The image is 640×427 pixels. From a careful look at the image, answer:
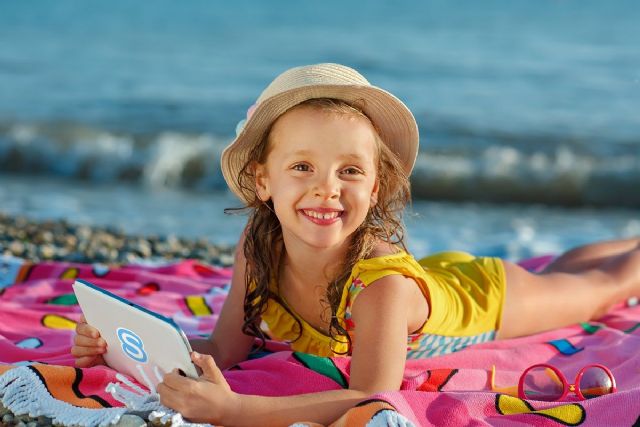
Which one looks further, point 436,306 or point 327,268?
point 436,306

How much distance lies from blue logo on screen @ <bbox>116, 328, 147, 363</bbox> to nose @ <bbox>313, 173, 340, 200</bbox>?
76 cm

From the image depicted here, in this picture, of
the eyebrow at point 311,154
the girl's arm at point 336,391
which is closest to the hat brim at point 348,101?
the eyebrow at point 311,154

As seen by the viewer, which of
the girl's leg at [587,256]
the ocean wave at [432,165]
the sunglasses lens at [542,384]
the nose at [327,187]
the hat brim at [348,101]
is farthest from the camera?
the ocean wave at [432,165]

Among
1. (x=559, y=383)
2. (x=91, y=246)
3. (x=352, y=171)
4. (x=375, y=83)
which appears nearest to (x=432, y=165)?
(x=375, y=83)

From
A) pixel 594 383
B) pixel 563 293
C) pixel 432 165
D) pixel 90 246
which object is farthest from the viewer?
pixel 432 165

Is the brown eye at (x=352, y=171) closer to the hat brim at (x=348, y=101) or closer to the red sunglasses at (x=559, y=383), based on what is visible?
the hat brim at (x=348, y=101)

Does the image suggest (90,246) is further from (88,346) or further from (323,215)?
(323,215)

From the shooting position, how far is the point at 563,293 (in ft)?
14.9

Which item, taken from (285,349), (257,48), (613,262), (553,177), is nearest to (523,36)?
(257,48)

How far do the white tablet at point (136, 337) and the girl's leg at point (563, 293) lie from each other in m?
1.80

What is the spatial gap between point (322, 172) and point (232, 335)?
93 centimetres

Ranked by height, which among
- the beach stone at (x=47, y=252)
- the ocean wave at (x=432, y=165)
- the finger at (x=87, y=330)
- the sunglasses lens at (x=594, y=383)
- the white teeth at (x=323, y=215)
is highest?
the white teeth at (x=323, y=215)

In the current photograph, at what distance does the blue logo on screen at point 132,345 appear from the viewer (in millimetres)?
3117

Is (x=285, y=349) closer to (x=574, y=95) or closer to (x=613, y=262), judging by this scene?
(x=613, y=262)
